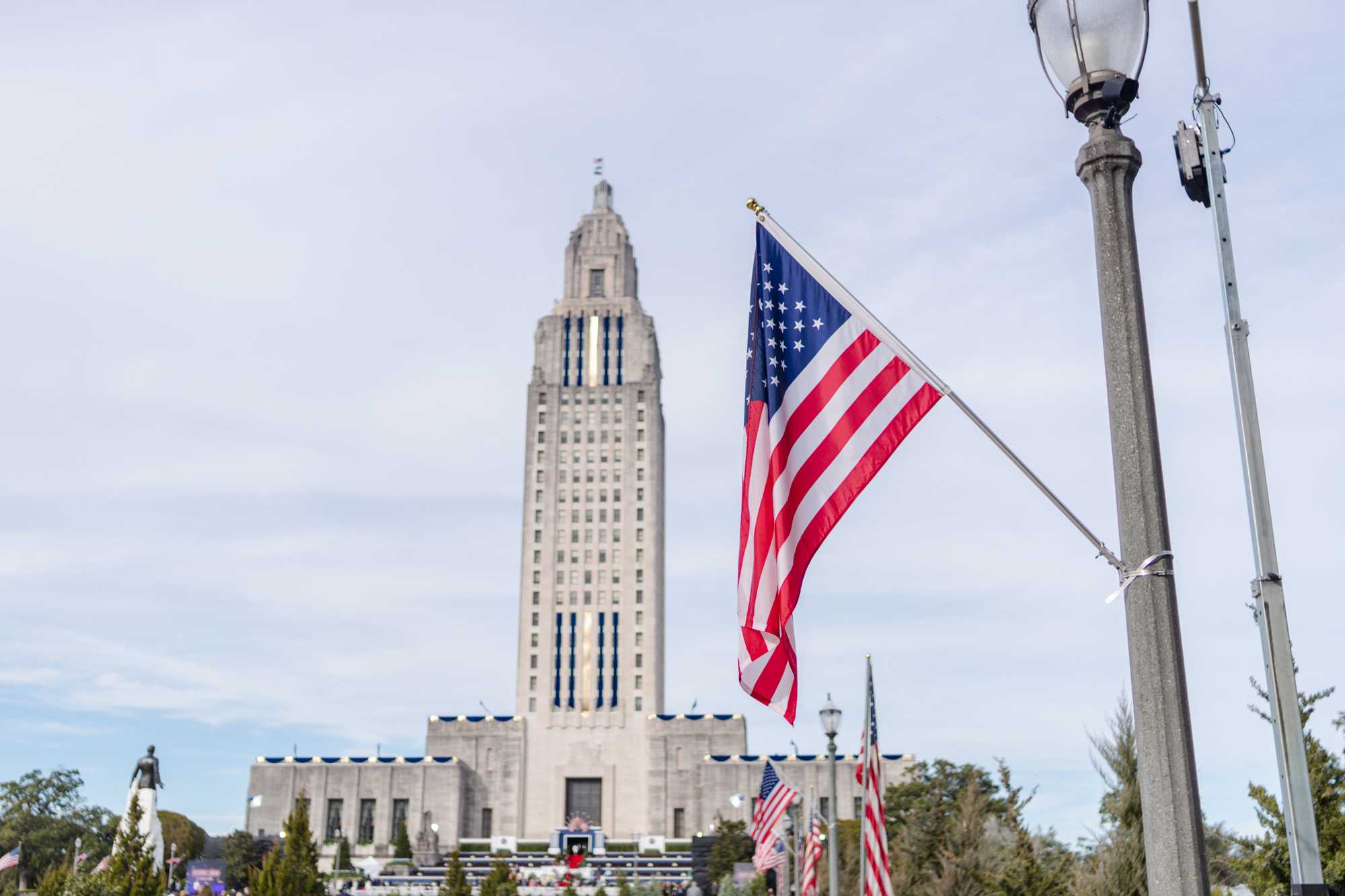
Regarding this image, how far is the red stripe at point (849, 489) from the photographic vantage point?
30.8ft

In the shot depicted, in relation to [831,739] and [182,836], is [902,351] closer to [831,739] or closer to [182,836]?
[831,739]

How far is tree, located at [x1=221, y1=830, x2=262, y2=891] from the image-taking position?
9038cm

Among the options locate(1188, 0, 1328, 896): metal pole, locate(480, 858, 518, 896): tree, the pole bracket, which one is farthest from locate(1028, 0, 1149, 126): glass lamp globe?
locate(480, 858, 518, 896): tree

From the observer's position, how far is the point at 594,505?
386 feet

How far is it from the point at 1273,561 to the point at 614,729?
349 feet

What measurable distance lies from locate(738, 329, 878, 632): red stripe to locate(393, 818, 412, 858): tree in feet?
319

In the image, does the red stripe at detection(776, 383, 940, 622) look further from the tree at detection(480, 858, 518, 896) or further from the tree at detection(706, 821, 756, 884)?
the tree at detection(706, 821, 756, 884)

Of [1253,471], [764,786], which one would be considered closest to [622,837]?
[764,786]

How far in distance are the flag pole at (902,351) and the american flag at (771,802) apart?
2890 cm

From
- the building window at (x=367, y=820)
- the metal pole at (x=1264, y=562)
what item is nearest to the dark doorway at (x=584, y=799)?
the building window at (x=367, y=820)

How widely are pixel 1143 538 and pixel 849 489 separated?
143 inches

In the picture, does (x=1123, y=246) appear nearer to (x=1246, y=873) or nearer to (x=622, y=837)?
(x=1246, y=873)

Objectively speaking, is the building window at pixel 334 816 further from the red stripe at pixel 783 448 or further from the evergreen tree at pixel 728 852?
the red stripe at pixel 783 448

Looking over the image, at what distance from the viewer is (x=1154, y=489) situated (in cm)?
650
